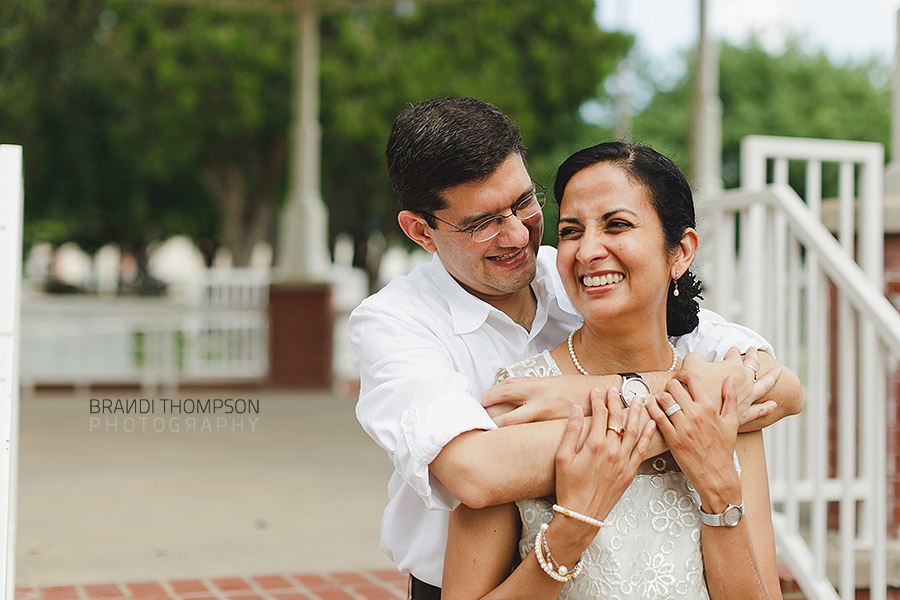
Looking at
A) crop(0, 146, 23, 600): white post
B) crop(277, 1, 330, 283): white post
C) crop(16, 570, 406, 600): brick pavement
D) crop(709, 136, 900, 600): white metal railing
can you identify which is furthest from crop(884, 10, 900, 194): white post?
crop(277, 1, 330, 283): white post

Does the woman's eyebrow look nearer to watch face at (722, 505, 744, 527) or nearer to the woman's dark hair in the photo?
the woman's dark hair

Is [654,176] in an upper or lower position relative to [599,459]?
upper

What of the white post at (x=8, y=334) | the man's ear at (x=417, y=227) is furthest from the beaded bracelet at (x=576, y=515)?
the white post at (x=8, y=334)

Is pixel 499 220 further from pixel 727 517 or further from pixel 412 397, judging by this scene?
pixel 727 517

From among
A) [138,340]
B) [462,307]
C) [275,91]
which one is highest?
[275,91]

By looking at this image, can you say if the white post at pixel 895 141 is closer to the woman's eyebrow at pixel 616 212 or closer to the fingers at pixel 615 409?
the woman's eyebrow at pixel 616 212

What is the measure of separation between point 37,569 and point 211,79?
14.3 meters

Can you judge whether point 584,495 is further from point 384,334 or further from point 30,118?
point 30,118

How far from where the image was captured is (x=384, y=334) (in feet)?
6.81

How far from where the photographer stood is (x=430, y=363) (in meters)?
2.00

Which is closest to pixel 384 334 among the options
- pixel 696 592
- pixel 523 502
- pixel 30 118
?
pixel 523 502

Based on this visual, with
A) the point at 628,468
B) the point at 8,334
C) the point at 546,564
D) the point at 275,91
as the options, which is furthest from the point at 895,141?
the point at 275,91

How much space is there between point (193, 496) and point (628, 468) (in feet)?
14.3

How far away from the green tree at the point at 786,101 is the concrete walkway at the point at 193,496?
21123 mm
